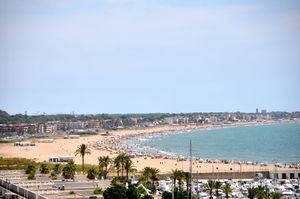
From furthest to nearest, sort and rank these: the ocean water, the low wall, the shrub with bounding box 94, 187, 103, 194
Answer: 1. the ocean water
2. the shrub with bounding box 94, 187, 103, 194
3. the low wall

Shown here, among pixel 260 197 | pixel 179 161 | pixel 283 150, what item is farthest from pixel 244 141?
pixel 260 197

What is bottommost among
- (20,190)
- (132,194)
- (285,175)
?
(285,175)

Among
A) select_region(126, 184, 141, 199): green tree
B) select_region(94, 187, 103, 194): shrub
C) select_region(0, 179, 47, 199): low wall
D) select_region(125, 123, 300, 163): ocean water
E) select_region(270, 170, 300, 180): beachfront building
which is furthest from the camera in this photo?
select_region(125, 123, 300, 163): ocean water

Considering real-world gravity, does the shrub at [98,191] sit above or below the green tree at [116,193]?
below

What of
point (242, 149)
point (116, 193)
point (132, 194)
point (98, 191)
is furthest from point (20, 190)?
point (242, 149)

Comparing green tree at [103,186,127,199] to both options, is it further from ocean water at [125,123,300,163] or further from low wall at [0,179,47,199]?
ocean water at [125,123,300,163]

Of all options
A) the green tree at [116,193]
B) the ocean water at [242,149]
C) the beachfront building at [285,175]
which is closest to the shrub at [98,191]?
the green tree at [116,193]

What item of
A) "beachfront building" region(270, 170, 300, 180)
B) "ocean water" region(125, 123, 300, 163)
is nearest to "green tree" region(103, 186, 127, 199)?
"beachfront building" region(270, 170, 300, 180)

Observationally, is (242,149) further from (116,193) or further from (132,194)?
(116,193)

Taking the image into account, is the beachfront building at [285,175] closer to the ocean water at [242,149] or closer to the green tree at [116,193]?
the green tree at [116,193]

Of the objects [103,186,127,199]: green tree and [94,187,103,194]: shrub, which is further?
[94,187,103,194]: shrub

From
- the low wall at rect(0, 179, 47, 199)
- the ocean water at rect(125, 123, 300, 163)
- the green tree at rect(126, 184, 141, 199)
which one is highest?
the green tree at rect(126, 184, 141, 199)
